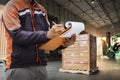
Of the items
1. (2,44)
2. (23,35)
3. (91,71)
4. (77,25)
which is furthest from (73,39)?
(2,44)

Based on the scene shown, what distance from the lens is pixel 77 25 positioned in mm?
1288

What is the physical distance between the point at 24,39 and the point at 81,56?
18.5 feet

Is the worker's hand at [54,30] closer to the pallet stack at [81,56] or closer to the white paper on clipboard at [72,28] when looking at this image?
the white paper on clipboard at [72,28]

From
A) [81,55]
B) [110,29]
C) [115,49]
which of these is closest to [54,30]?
[81,55]

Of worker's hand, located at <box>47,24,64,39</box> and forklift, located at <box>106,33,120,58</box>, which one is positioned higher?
worker's hand, located at <box>47,24,64,39</box>

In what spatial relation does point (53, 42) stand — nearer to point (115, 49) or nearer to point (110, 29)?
point (115, 49)

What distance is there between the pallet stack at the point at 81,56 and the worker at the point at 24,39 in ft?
17.1

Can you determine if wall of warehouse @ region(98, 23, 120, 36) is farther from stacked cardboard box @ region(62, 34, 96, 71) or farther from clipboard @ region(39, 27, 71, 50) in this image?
clipboard @ region(39, 27, 71, 50)

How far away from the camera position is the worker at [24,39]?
120 cm

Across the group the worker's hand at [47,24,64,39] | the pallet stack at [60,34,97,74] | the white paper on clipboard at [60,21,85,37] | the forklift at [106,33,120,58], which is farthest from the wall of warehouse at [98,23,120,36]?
the worker's hand at [47,24,64,39]

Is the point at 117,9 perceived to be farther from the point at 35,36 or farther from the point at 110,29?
the point at 35,36

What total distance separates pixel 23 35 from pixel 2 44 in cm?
1139

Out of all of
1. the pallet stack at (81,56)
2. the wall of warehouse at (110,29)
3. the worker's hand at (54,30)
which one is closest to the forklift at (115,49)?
the pallet stack at (81,56)

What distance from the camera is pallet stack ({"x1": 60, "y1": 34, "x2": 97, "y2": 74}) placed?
6566 mm
